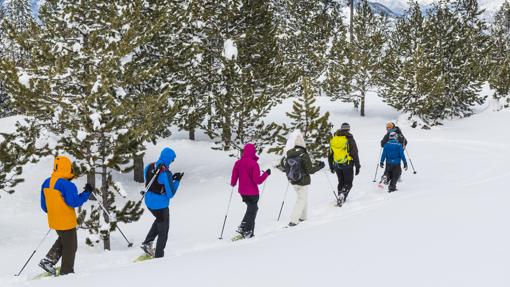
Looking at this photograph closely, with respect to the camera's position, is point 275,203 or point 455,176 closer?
point 275,203

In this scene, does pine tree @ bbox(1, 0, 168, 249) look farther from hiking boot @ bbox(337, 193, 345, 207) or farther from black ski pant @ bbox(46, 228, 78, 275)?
hiking boot @ bbox(337, 193, 345, 207)

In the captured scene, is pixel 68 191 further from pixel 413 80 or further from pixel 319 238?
pixel 413 80

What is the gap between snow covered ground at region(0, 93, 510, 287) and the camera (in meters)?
5.40

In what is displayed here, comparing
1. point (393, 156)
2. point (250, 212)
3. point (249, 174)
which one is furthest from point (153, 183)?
point (393, 156)

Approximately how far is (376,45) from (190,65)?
64.6 ft

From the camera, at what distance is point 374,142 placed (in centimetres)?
2638

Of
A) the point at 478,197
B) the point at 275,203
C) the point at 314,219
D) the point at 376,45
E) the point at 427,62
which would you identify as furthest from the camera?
the point at 376,45

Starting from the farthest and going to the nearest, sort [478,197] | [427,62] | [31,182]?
[427,62], [31,182], [478,197]

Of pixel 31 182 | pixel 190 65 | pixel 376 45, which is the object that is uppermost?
pixel 376 45

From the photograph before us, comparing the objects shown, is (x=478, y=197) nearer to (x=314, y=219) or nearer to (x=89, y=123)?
(x=314, y=219)

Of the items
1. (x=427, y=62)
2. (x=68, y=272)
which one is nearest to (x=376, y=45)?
(x=427, y=62)

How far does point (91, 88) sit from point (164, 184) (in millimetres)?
4240

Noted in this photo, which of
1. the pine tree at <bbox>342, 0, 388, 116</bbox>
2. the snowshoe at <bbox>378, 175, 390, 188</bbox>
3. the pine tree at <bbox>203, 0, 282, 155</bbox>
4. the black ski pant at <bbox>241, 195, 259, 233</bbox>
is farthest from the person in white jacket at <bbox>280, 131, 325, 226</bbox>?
the pine tree at <bbox>342, 0, 388, 116</bbox>

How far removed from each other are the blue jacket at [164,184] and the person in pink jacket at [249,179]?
63.2 inches
